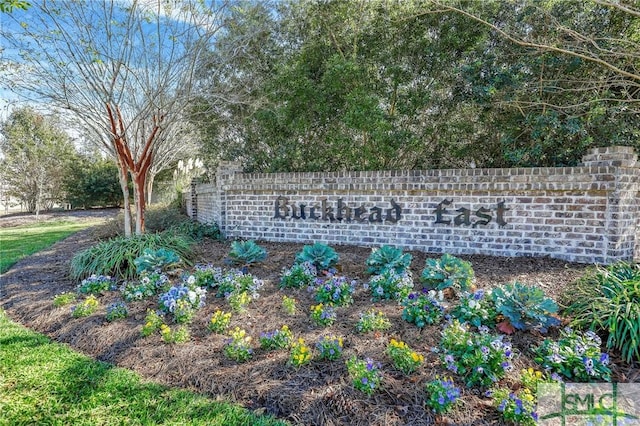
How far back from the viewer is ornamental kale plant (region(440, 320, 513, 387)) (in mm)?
2252

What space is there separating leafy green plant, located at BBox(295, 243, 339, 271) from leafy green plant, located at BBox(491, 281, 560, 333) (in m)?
1.92

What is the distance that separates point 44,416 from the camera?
7.27 ft

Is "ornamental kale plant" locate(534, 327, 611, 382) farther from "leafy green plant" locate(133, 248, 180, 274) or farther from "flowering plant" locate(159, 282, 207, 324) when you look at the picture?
"leafy green plant" locate(133, 248, 180, 274)

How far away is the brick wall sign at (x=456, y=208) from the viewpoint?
4293 mm

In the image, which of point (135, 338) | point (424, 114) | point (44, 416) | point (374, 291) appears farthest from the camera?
point (424, 114)

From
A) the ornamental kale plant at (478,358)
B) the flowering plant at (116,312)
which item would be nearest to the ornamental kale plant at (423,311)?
the ornamental kale plant at (478,358)

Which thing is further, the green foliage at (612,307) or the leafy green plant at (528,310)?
the leafy green plant at (528,310)

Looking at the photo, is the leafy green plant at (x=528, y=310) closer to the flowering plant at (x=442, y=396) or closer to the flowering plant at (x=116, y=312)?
the flowering plant at (x=442, y=396)

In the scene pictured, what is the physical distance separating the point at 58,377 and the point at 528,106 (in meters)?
6.39

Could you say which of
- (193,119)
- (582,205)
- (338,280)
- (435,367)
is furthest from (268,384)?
(193,119)

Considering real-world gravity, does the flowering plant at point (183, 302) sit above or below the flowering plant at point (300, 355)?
above

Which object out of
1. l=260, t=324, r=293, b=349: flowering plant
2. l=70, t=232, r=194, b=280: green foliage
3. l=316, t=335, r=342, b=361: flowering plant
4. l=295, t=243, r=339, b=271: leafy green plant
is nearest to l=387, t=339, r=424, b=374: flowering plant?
l=316, t=335, r=342, b=361: flowering plant

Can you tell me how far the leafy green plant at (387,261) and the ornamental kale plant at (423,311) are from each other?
79cm

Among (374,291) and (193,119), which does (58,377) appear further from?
(193,119)
